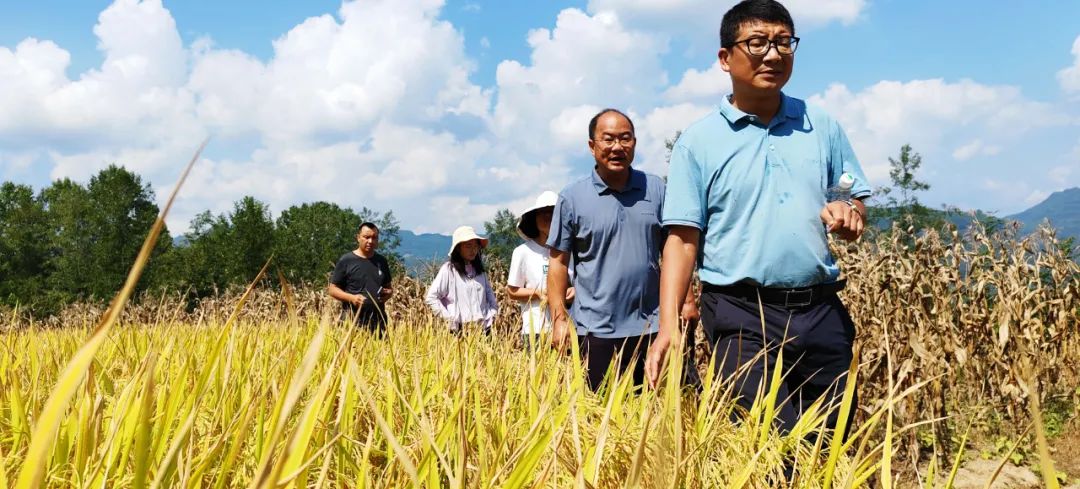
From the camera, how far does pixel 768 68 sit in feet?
8.22

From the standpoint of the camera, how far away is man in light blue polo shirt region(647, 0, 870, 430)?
250 cm

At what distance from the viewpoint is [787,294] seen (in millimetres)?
2525

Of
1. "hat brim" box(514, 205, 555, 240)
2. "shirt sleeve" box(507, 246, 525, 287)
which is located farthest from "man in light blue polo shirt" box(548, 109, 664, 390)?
"shirt sleeve" box(507, 246, 525, 287)

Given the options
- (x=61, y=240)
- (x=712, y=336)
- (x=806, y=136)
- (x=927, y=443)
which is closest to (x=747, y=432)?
(x=712, y=336)

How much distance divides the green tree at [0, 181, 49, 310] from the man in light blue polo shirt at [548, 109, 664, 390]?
2345 inches

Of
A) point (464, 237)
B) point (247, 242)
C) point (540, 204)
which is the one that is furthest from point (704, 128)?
point (247, 242)

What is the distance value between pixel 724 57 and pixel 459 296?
3609mm

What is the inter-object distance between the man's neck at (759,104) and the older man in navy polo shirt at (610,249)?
1128 mm

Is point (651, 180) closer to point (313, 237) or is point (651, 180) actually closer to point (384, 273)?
point (384, 273)

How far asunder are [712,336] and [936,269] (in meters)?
3.87

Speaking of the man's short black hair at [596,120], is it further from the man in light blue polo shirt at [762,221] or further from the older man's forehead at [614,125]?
the man in light blue polo shirt at [762,221]

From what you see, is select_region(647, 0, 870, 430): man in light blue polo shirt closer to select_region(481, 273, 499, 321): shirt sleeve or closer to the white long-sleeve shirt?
the white long-sleeve shirt

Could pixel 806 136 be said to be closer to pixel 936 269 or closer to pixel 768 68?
pixel 768 68

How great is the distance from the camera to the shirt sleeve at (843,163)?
106 inches
